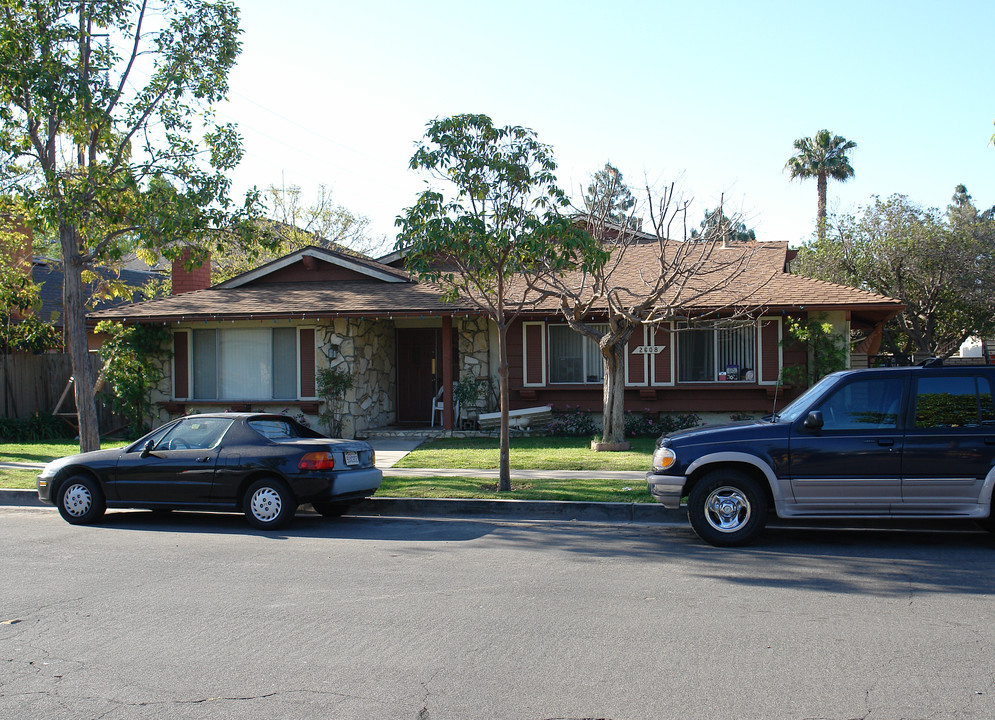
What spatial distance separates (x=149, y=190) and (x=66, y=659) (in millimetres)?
10389

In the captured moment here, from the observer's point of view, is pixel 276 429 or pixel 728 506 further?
pixel 276 429

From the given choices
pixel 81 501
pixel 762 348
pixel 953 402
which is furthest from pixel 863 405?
pixel 762 348

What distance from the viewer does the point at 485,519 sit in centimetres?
1070

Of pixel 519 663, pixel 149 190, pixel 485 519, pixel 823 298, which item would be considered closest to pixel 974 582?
pixel 519 663

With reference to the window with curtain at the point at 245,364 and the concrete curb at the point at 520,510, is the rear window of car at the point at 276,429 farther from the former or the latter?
the window with curtain at the point at 245,364

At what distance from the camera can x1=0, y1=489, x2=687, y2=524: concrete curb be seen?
33.8ft

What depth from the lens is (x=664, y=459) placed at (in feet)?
29.0

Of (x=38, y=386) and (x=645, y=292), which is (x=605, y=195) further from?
(x=38, y=386)

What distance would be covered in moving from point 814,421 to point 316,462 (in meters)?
5.45

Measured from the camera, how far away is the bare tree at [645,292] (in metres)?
14.3

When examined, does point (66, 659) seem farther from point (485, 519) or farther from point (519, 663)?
point (485, 519)

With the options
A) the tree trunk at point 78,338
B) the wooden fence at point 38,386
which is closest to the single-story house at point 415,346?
the wooden fence at point 38,386

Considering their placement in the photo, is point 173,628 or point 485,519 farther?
point 485,519

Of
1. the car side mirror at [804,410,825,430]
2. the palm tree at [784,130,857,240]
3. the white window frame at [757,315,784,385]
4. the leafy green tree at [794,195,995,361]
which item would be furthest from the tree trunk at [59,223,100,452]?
the palm tree at [784,130,857,240]
